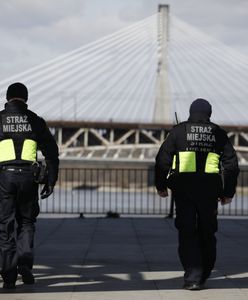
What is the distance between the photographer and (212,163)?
22.5 ft

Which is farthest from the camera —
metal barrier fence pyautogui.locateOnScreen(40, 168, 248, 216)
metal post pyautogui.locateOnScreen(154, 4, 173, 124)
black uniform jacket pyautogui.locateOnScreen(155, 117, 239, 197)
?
metal post pyautogui.locateOnScreen(154, 4, 173, 124)

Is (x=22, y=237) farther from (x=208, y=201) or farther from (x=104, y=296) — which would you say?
(x=208, y=201)

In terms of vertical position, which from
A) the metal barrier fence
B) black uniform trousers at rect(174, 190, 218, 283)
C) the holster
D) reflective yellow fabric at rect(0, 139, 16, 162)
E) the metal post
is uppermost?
the metal post

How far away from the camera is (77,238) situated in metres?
12.1

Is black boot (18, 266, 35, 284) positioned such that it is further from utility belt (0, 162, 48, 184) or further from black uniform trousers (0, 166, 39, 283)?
utility belt (0, 162, 48, 184)

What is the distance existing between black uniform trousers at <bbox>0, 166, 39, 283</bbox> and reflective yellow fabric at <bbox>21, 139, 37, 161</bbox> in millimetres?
100

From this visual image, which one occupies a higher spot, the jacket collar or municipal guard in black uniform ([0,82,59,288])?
the jacket collar

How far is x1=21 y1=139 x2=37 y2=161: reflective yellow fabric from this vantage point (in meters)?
6.80

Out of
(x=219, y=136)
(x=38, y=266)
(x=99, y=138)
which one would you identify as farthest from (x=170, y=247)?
(x=99, y=138)

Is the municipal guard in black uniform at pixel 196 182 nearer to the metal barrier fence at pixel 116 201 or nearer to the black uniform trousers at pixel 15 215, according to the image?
the black uniform trousers at pixel 15 215

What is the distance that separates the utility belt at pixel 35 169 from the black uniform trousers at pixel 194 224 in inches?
41.4

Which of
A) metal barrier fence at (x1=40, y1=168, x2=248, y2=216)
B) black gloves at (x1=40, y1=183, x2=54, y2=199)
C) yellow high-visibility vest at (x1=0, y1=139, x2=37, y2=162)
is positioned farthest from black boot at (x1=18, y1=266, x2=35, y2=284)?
metal barrier fence at (x1=40, y1=168, x2=248, y2=216)

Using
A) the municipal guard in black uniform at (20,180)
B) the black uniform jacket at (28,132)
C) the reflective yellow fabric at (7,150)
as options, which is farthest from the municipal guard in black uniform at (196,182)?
the reflective yellow fabric at (7,150)

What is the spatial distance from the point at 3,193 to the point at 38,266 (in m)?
1.86
